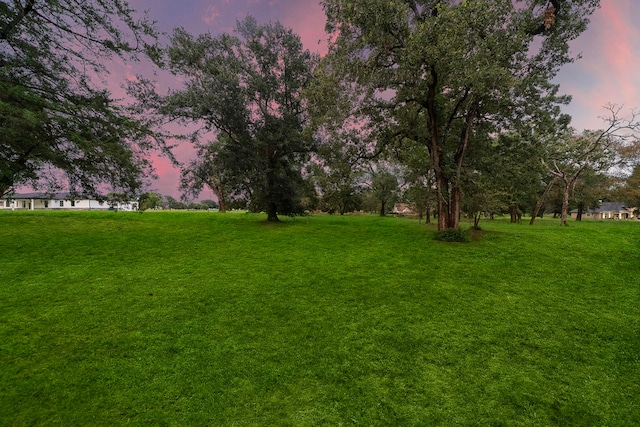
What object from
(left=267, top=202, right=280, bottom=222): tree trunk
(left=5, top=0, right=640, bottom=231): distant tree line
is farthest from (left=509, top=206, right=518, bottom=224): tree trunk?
(left=267, top=202, right=280, bottom=222): tree trunk

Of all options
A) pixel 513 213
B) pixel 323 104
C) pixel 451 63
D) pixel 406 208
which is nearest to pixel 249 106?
pixel 323 104

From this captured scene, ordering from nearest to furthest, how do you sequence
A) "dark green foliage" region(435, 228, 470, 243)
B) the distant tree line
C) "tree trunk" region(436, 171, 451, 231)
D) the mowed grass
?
the mowed grass
the distant tree line
"dark green foliage" region(435, 228, 470, 243)
"tree trunk" region(436, 171, 451, 231)

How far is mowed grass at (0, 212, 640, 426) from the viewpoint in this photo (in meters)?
3.72

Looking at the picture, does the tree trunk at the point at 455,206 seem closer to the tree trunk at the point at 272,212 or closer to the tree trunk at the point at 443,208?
the tree trunk at the point at 443,208

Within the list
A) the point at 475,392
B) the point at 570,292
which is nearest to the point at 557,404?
the point at 475,392

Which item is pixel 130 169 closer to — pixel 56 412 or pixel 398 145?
pixel 56 412

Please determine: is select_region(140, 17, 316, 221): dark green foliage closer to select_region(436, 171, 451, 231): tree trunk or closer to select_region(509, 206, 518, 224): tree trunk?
select_region(436, 171, 451, 231): tree trunk

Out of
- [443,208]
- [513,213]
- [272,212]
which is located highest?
[443,208]

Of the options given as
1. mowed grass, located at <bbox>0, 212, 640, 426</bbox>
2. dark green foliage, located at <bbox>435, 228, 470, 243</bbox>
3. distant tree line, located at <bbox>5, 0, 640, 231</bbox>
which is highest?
distant tree line, located at <bbox>5, 0, 640, 231</bbox>

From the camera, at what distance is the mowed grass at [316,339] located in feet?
12.2

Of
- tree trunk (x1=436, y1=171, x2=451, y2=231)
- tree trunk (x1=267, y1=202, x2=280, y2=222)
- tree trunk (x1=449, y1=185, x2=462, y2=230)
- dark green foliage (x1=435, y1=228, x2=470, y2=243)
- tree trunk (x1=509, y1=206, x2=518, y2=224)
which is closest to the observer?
dark green foliage (x1=435, y1=228, x2=470, y2=243)

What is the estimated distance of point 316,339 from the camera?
539 centimetres

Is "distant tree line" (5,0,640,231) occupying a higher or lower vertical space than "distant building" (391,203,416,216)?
higher

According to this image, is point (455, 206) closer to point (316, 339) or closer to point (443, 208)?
point (443, 208)
